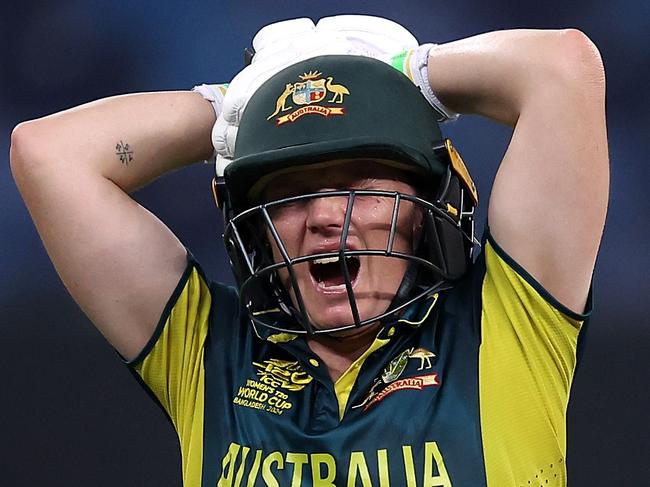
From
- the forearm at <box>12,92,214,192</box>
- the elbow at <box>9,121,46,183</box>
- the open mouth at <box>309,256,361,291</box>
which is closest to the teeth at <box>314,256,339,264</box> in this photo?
the open mouth at <box>309,256,361,291</box>

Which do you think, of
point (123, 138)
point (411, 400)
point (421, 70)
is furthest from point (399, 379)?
point (123, 138)

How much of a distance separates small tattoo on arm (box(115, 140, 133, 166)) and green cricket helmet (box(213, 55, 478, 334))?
0.51 feet

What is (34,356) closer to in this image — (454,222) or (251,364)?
(251,364)

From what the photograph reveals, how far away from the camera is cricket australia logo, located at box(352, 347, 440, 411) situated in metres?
1.58

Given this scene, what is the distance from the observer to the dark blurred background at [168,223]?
229cm

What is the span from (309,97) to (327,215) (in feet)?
0.50

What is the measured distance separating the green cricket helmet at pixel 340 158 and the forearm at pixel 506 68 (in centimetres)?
6

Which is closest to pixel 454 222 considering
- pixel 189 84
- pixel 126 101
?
pixel 126 101

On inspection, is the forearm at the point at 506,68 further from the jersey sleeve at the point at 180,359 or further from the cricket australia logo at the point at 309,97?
the jersey sleeve at the point at 180,359

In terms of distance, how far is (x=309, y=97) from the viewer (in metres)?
1.61

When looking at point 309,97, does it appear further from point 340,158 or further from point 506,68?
point 506,68

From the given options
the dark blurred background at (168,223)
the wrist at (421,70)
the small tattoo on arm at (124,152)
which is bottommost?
the dark blurred background at (168,223)

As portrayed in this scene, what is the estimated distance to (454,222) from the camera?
162cm

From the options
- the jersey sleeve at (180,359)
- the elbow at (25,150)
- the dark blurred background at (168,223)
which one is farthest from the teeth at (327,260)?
the dark blurred background at (168,223)
